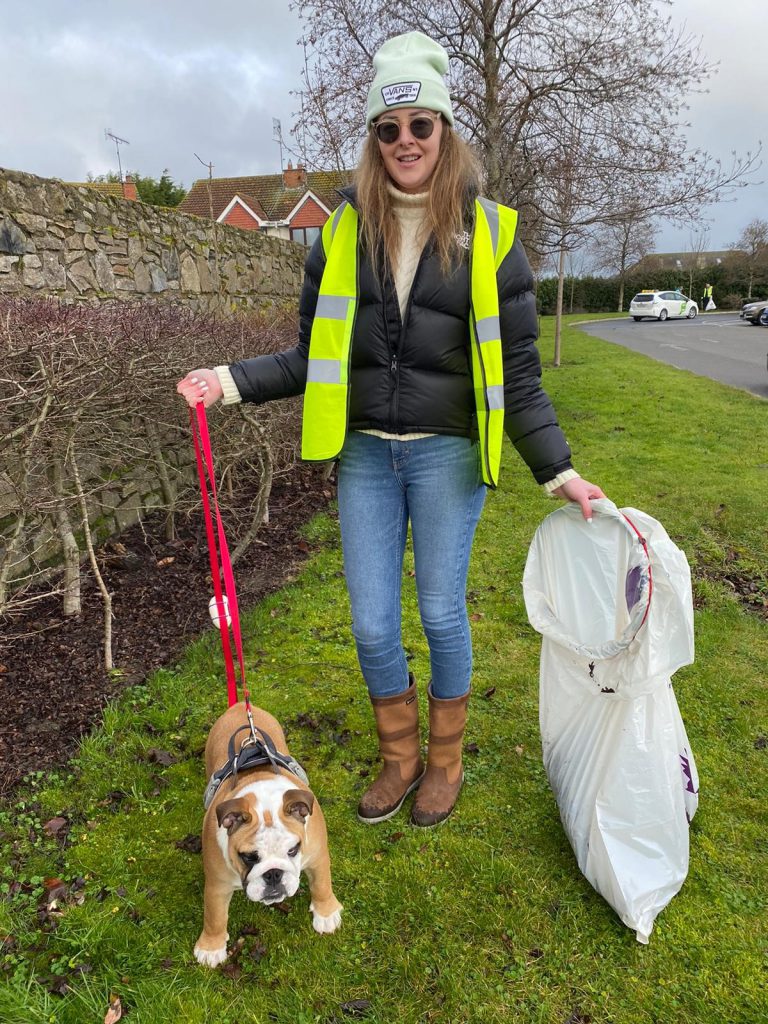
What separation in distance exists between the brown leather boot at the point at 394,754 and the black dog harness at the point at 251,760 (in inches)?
17.4

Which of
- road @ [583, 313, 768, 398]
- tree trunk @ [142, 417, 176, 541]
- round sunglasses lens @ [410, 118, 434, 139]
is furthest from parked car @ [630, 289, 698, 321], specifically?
round sunglasses lens @ [410, 118, 434, 139]

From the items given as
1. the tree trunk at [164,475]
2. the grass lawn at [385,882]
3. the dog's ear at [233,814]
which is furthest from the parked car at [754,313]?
the dog's ear at [233,814]

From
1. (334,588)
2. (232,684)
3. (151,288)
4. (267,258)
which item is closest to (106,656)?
Answer: (232,684)

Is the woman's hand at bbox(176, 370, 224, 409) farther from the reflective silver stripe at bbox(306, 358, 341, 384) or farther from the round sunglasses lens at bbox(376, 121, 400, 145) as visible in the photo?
the round sunglasses lens at bbox(376, 121, 400, 145)

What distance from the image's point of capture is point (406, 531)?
7.10 feet

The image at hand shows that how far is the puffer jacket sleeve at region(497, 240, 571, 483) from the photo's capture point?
6.53ft

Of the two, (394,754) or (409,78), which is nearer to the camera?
(409,78)

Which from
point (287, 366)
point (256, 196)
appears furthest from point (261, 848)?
point (256, 196)

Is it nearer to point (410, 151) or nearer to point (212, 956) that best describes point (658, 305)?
point (410, 151)

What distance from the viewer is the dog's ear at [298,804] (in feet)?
5.78

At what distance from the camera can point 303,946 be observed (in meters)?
1.99

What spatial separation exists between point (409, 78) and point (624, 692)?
1.89 metres

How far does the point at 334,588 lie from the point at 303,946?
8.28 feet

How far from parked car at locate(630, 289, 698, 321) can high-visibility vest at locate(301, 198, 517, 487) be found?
34.5m
